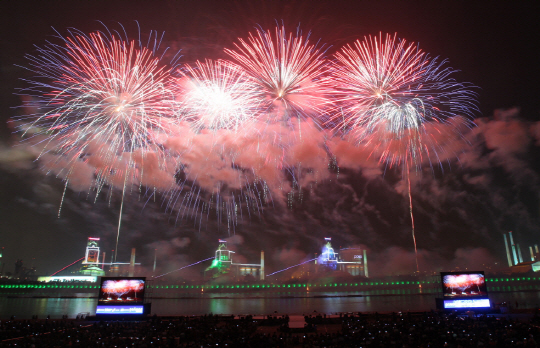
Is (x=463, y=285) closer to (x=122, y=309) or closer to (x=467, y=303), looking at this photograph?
(x=467, y=303)

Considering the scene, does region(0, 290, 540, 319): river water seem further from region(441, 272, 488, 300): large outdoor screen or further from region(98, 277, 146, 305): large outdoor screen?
region(98, 277, 146, 305): large outdoor screen

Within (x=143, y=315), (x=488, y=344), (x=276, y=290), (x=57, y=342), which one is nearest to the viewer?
(x=488, y=344)

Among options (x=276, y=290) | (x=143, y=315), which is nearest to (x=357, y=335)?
(x=143, y=315)

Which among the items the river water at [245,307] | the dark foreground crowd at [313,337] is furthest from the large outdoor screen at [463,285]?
the dark foreground crowd at [313,337]

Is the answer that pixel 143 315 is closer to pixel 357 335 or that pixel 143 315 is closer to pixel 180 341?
pixel 180 341

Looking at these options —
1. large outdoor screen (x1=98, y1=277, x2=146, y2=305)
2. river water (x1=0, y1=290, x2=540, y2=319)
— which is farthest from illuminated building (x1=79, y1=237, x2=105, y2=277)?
large outdoor screen (x1=98, y1=277, x2=146, y2=305)

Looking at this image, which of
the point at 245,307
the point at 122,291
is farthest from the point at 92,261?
the point at 122,291
